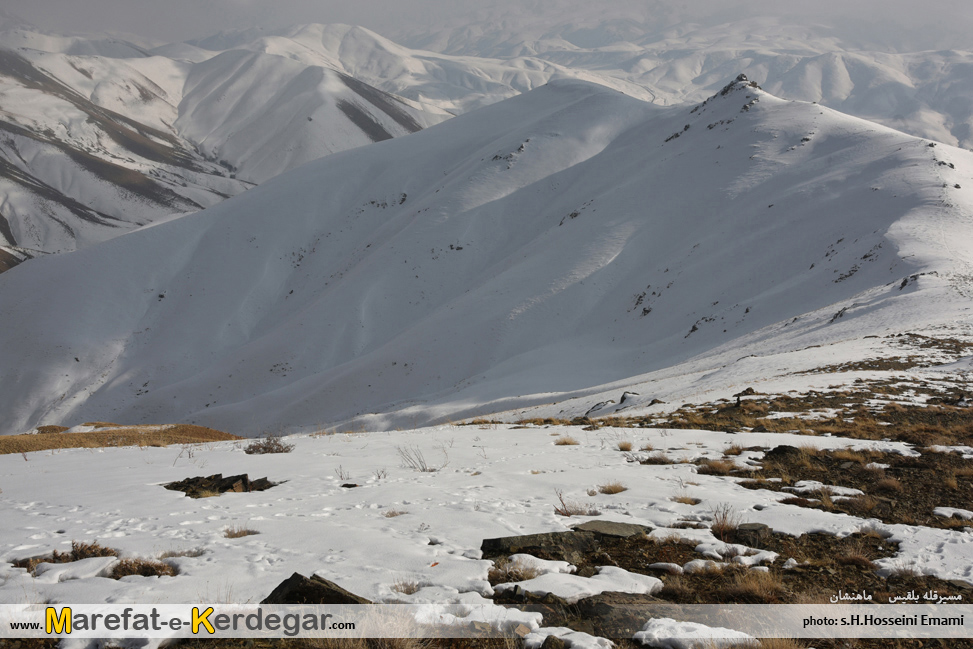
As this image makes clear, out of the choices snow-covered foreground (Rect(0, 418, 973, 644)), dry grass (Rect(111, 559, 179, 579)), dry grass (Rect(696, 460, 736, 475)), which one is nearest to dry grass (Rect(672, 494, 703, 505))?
snow-covered foreground (Rect(0, 418, 973, 644))

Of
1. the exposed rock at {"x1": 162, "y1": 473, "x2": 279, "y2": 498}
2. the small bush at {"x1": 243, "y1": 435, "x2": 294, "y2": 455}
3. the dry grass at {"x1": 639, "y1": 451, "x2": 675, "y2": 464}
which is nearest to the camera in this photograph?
the exposed rock at {"x1": 162, "y1": 473, "x2": 279, "y2": 498}

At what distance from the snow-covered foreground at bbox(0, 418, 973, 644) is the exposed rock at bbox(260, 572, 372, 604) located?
30 cm

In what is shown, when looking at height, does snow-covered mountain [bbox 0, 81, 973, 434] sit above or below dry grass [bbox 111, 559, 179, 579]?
above

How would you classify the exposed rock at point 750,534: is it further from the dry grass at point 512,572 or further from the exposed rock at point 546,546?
the dry grass at point 512,572

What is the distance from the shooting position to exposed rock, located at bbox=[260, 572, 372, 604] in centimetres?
384

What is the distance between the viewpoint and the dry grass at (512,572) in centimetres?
454

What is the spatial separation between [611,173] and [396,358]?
43705 mm

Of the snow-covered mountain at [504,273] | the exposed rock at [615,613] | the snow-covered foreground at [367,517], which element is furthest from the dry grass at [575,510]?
the snow-covered mountain at [504,273]

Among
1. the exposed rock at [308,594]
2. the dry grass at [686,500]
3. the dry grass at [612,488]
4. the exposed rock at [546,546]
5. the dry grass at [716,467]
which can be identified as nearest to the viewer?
the exposed rock at [308,594]

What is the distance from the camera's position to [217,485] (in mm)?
7980

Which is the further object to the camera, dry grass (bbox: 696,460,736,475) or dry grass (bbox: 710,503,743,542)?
dry grass (bbox: 696,460,736,475)

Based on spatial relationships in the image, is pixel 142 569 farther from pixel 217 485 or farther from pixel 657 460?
pixel 657 460

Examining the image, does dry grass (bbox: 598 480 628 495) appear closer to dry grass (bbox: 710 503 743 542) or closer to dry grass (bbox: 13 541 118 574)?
dry grass (bbox: 710 503 743 542)

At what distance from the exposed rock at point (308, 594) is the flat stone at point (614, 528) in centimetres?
270
